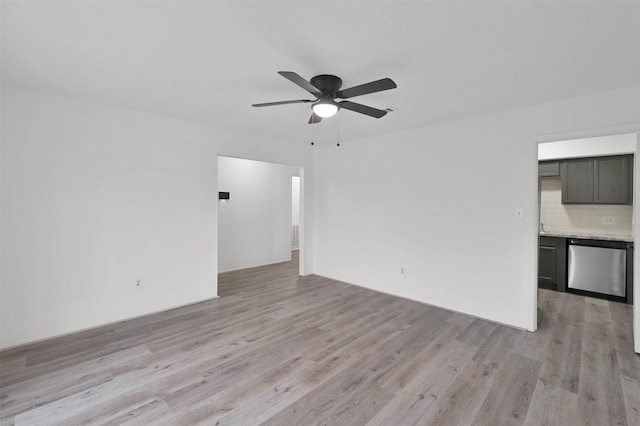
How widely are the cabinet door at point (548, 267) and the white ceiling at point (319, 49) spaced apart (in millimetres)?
2891

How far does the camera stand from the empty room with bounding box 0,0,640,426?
6.37ft

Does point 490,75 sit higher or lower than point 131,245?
higher

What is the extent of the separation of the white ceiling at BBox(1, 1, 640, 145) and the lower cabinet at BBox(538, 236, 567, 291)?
110 inches


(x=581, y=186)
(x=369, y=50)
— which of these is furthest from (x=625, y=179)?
(x=369, y=50)

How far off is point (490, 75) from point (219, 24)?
7.32 ft

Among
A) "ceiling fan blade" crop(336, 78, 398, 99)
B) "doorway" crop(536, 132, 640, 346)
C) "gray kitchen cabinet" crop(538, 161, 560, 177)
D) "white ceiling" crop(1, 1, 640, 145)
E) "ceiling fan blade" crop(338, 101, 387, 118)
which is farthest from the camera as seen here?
"gray kitchen cabinet" crop(538, 161, 560, 177)

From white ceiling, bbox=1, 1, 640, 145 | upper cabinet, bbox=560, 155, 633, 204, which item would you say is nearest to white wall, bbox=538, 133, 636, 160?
upper cabinet, bbox=560, 155, 633, 204

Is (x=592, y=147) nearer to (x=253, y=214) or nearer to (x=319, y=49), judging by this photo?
(x=319, y=49)

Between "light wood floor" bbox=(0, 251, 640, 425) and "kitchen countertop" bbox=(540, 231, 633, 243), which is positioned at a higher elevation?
"kitchen countertop" bbox=(540, 231, 633, 243)

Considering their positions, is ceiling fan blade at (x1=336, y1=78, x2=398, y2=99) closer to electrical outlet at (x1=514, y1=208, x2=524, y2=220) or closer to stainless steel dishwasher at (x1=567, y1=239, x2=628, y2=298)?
electrical outlet at (x1=514, y1=208, x2=524, y2=220)

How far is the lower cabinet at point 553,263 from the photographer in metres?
4.66

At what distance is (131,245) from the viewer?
3561 millimetres

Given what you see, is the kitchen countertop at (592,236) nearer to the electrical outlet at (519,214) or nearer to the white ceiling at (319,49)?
the electrical outlet at (519,214)

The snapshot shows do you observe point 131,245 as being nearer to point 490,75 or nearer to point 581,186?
point 490,75
